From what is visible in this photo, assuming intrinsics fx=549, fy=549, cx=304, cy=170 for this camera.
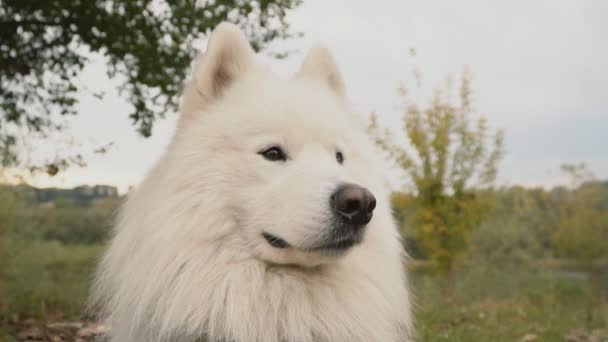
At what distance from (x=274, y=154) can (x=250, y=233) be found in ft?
1.40

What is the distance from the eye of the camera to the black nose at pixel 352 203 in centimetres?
245

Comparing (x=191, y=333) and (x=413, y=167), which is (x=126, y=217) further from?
(x=413, y=167)

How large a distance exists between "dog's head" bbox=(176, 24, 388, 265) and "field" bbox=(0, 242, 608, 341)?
1.58m

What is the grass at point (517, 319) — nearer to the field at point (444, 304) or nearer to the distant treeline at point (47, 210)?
the field at point (444, 304)

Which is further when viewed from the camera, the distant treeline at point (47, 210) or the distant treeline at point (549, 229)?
the distant treeline at point (549, 229)

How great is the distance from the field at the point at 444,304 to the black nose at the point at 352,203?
1.67m

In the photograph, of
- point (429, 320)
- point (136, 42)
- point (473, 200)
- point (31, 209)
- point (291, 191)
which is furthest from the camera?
point (473, 200)

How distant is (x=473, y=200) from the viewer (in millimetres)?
12172

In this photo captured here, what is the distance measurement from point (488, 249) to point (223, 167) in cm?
1613

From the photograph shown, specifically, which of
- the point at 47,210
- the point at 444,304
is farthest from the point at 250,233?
the point at 47,210

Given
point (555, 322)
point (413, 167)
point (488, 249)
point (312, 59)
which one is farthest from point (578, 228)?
point (312, 59)

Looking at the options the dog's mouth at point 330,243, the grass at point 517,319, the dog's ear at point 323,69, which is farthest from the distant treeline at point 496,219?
the dog's mouth at point 330,243

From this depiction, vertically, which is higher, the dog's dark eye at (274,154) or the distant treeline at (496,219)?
the dog's dark eye at (274,154)

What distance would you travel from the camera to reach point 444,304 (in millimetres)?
8914
